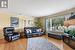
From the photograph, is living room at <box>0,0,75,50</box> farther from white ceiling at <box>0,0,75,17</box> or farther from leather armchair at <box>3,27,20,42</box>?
white ceiling at <box>0,0,75,17</box>

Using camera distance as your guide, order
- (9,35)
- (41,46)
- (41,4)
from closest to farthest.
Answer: (41,4)
(41,46)
(9,35)

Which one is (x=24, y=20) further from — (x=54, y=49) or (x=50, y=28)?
(x=54, y=49)

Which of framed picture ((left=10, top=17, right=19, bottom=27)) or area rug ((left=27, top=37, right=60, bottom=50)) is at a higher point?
framed picture ((left=10, top=17, right=19, bottom=27))

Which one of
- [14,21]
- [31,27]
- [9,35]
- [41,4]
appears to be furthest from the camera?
[31,27]

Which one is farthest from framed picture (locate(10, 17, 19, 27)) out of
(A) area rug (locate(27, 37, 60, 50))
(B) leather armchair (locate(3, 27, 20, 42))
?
(A) area rug (locate(27, 37, 60, 50))

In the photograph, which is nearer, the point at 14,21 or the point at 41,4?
the point at 41,4

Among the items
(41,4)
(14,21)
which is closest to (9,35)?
(14,21)

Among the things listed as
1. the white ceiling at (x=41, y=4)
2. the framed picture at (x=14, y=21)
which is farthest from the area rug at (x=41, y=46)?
the framed picture at (x=14, y=21)

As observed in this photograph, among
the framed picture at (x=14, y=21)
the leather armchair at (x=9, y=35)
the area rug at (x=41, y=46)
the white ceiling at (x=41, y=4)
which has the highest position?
the white ceiling at (x=41, y=4)

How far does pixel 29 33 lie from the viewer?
10766 millimetres

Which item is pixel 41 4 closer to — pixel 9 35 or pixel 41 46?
pixel 41 46

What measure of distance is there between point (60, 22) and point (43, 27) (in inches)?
117

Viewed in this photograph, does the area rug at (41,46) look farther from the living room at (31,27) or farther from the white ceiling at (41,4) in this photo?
the white ceiling at (41,4)

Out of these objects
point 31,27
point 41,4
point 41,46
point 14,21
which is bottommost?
point 41,46
